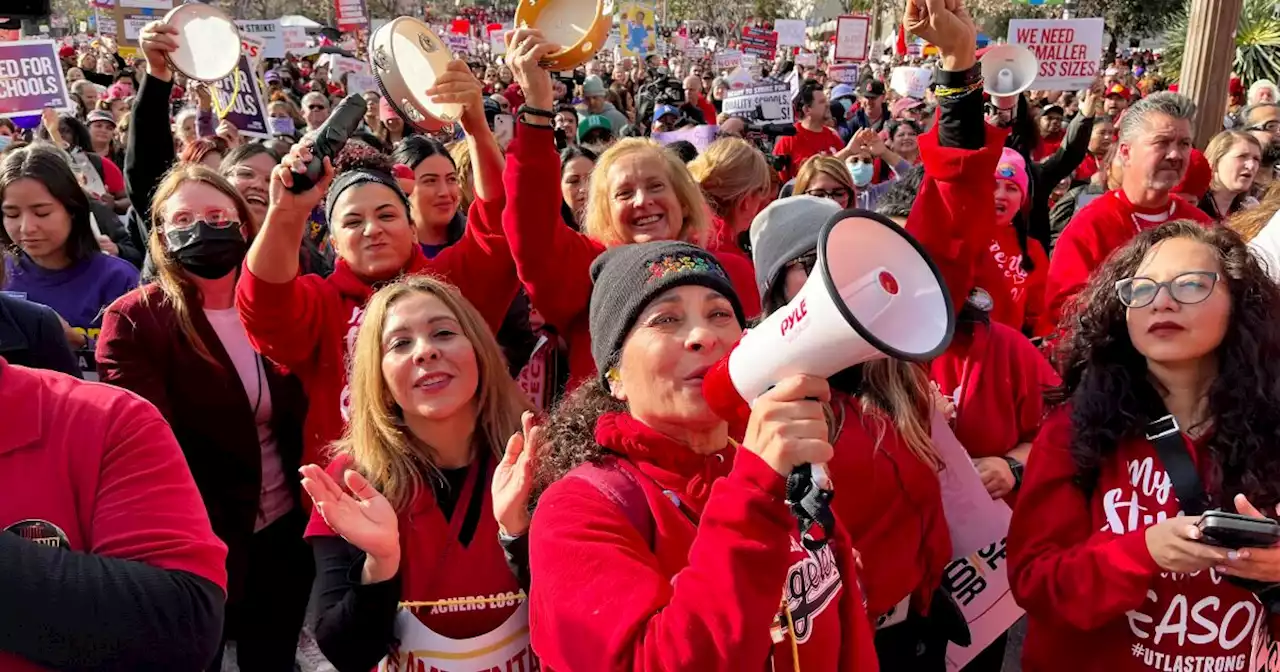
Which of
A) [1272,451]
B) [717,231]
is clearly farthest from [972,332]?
[717,231]

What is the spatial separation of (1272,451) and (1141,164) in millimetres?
2401

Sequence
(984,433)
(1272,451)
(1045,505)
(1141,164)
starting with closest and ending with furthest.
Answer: (1272,451)
(1045,505)
(984,433)
(1141,164)

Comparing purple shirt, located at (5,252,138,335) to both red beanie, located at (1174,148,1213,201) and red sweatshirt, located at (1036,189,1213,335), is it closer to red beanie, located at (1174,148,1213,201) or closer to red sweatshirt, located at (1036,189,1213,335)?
red sweatshirt, located at (1036,189,1213,335)

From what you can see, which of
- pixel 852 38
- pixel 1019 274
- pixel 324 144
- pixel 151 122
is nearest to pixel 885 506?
pixel 324 144

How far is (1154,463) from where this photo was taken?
2115 millimetres

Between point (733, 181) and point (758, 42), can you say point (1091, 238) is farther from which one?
point (758, 42)

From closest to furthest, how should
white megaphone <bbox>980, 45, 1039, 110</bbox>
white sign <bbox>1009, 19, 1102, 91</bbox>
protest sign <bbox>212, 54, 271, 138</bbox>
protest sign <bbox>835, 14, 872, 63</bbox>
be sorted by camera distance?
white megaphone <bbox>980, 45, 1039, 110</bbox> < protest sign <bbox>212, 54, 271, 138</bbox> < white sign <bbox>1009, 19, 1102, 91</bbox> < protest sign <bbox>835, 14, 872, 63</bbox>

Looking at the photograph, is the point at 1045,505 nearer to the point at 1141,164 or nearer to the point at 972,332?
the point at 972,332

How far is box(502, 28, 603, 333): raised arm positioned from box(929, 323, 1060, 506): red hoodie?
1.16 m

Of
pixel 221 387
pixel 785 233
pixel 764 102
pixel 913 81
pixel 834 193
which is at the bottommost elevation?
pixel 221 387

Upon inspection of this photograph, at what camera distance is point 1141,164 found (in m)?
4.11

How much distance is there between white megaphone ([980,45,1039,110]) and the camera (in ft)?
18.4

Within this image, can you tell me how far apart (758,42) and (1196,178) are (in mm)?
11667

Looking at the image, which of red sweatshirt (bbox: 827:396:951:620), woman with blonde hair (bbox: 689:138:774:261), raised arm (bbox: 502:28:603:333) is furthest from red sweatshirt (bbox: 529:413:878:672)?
woman with blonde hair (bbox: 689:138:774:261)
